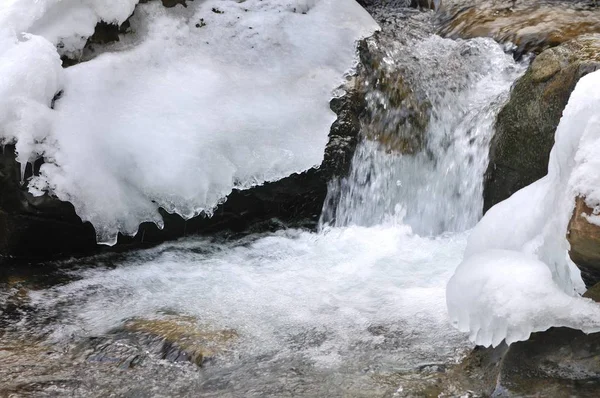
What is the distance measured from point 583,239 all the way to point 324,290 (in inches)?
76.1

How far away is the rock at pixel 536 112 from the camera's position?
414 centimetres

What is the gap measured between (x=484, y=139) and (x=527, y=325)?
2.72 m

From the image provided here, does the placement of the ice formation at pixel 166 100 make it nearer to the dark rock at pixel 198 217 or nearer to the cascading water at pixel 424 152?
the dark rock at pixel 198 217

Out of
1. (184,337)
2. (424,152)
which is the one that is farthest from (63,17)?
(424,152)

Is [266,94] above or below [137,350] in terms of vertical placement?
above

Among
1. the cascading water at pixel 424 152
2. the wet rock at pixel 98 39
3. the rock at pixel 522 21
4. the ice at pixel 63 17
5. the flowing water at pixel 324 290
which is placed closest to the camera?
the flowing water at pixel 324 290

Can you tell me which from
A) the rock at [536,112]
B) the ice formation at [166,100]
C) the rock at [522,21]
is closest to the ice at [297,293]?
the ice formation at [166,100]

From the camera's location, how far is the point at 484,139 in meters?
4.94

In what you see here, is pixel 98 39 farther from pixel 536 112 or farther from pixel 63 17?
pixel 536 112

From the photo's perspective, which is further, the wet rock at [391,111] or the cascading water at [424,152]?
the wet rock at [391,111]

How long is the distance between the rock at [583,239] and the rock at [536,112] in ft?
5.80

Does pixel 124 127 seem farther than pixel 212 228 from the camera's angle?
No

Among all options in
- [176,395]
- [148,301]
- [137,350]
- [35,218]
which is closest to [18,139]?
[35,218]

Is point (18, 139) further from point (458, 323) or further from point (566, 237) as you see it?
point (566, 237)
